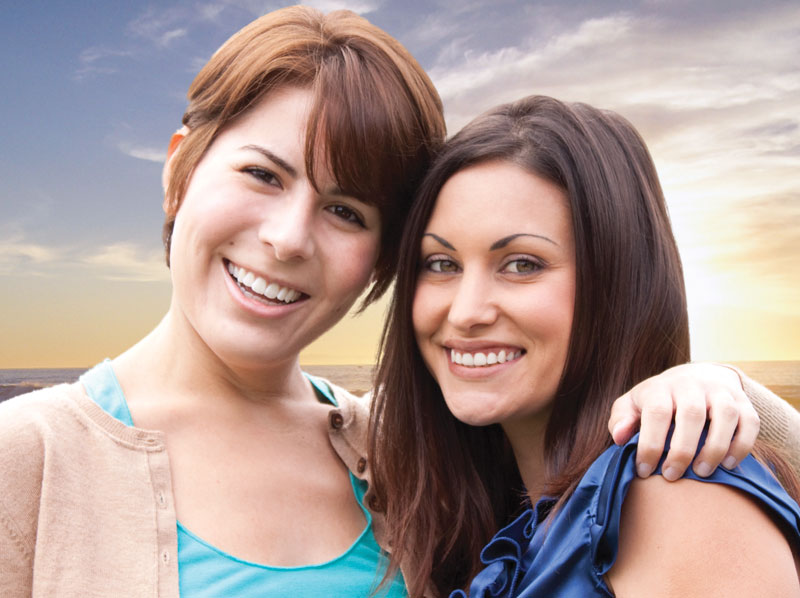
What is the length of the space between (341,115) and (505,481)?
140cm

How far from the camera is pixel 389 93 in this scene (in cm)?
227

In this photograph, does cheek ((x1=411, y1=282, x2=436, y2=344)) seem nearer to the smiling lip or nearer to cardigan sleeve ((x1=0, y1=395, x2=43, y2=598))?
the smiling lip

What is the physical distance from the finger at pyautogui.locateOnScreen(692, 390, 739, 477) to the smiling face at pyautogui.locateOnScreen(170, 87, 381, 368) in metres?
1.17

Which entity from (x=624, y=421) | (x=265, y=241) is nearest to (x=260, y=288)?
(x=265, y=241)

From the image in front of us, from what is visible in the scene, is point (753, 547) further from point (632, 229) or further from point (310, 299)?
point (310, 299)

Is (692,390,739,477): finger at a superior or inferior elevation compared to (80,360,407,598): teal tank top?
superior

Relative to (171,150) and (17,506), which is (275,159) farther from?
(17,506)

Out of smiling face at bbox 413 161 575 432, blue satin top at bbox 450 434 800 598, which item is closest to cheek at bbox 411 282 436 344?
smiling face at bbox 413 161 575 432

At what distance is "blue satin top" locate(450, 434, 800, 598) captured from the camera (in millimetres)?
1549

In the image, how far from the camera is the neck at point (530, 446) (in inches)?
92.4

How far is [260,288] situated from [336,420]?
698 mm

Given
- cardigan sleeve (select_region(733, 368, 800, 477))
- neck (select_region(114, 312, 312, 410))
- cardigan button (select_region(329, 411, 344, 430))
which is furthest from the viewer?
cardigan button (select_region(329, 411, 344, 430))

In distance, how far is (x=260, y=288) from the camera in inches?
88.3

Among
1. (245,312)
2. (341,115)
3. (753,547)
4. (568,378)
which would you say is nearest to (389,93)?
(341,115)
